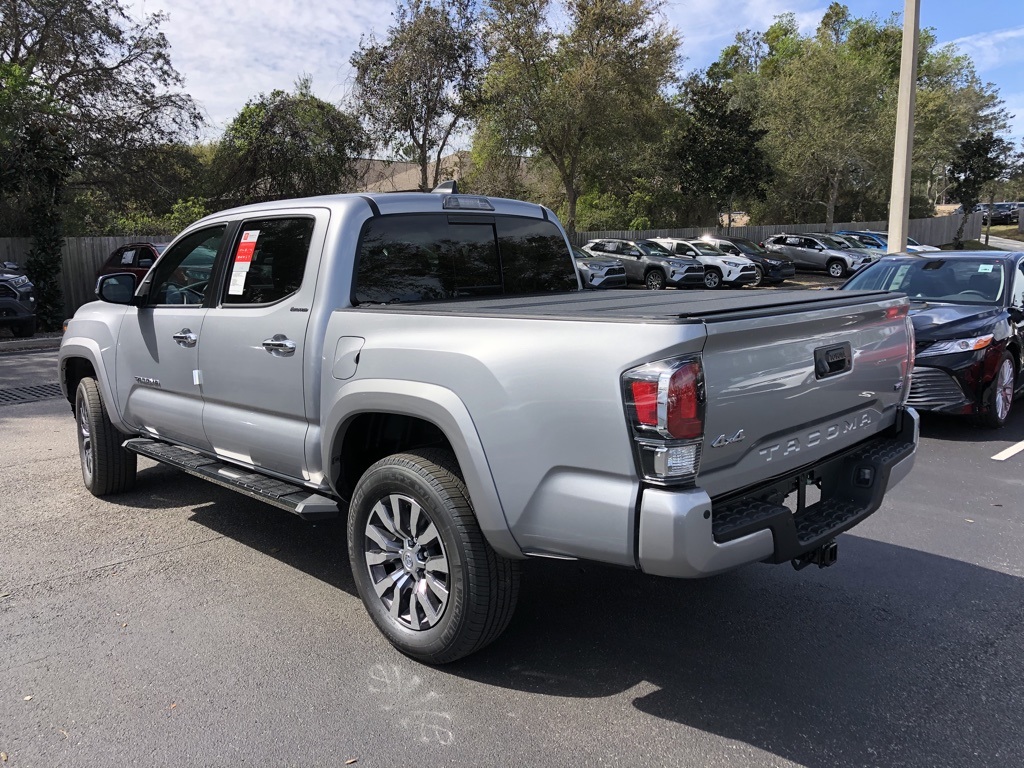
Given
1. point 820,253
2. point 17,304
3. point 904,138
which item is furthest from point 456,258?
point 820,253

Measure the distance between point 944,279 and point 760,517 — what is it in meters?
→ 6.97

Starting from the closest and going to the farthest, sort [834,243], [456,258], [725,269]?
[456,258], [725,269], [834,243]

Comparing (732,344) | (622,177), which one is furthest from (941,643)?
(622,177)

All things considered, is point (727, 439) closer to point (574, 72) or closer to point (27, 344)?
point (27, 344)

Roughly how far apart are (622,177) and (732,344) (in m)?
35.5

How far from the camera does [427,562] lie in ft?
11.1

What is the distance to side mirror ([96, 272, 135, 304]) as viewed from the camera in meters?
5.12

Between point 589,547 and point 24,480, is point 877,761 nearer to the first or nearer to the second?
point 589,547

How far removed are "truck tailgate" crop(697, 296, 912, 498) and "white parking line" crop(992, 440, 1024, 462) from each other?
3.69 metres

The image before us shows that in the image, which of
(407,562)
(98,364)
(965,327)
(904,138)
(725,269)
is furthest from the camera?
(725,269)

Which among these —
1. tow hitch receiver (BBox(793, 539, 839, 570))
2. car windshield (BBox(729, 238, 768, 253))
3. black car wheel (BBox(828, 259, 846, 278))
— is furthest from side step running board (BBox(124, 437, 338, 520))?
black car wheel (BBox(828, 259, 846, 278))

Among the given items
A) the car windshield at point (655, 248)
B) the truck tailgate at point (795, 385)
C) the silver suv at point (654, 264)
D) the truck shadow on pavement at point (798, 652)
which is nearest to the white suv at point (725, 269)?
the silver suv at point (654, 264)

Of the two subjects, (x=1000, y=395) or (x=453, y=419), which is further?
(x=1000, y=395)

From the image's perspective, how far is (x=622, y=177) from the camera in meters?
36.8
